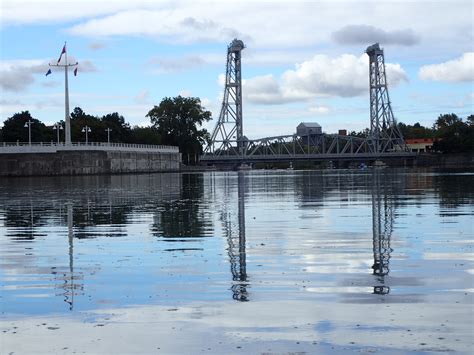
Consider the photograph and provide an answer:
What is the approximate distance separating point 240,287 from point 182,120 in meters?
174

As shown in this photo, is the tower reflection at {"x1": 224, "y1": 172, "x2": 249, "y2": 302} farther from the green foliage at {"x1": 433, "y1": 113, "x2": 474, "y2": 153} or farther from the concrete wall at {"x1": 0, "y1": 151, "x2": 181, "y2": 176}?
the green foliage at {"x1": 433, "y1": 113, "x2": 474, "y2": 153}

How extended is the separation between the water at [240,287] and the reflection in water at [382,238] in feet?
0.13

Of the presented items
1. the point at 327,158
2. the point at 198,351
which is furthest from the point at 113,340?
the point at 327,158

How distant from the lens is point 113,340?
8016 millimetres

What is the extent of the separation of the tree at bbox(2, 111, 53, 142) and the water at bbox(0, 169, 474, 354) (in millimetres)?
132282

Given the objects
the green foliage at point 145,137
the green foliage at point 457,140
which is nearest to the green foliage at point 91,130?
the green foliage at point 145,137

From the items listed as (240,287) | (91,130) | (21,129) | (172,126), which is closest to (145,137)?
(172,126)

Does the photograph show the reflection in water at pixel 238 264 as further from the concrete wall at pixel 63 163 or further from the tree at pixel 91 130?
the tree at pixel 91 130

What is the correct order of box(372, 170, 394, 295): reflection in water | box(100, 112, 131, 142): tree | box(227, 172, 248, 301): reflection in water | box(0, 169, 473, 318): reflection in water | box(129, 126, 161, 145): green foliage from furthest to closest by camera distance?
box(129, 126, 161, 145): green foliage
box(100, 112, 131, 142): tree
box(372, 170, 394, 295): reflection in water
box(0, 169, 473, 318): reflection in water
box(227, 172, 248, 301): reflection in water

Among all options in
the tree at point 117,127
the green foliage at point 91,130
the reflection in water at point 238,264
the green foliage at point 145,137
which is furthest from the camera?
the green foliage at point 145,137

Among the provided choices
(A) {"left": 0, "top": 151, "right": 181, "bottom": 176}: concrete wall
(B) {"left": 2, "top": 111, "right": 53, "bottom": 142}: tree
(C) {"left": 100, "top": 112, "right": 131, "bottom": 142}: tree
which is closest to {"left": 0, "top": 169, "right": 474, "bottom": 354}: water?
(A) {"left": 0, "top": 151, "right": 181, "bottom": 176}: concrete wall

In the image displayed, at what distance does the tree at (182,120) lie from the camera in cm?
18138

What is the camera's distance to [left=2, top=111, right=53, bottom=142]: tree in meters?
149

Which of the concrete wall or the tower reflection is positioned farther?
the concrete wall
